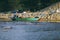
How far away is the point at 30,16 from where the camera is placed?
11350 cm

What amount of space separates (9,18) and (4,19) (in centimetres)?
239

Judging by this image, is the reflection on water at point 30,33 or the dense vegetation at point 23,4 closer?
the reflection on water at point 30,33

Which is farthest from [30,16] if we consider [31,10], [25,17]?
[31,10]

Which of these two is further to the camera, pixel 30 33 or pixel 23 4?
pixel 23 4

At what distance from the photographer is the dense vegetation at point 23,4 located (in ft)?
443

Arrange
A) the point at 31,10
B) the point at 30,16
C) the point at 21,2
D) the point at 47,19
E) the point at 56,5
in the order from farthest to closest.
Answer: the point at 21,2 → the point at 31,10 → the point at 56,5 → the point at 30,16 → the point at 47,19

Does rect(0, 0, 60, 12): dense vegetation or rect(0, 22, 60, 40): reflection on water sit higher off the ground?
rect(0, 0, 60, 12): dense vegetation

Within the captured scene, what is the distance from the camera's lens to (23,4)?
14125cm

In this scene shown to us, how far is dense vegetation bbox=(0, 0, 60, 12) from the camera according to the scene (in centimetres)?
13512

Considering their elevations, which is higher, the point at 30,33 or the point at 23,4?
the point at 23,4

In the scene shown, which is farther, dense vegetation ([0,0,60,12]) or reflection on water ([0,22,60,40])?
dense vegetation ([0,0,60,12])

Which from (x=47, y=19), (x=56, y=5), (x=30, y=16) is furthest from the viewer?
(x=56, y=5)

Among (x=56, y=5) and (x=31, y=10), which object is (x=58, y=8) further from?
(x=31, y=10)

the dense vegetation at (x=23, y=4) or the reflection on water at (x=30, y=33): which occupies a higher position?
the dense vegetation at (x=23, y=4)
